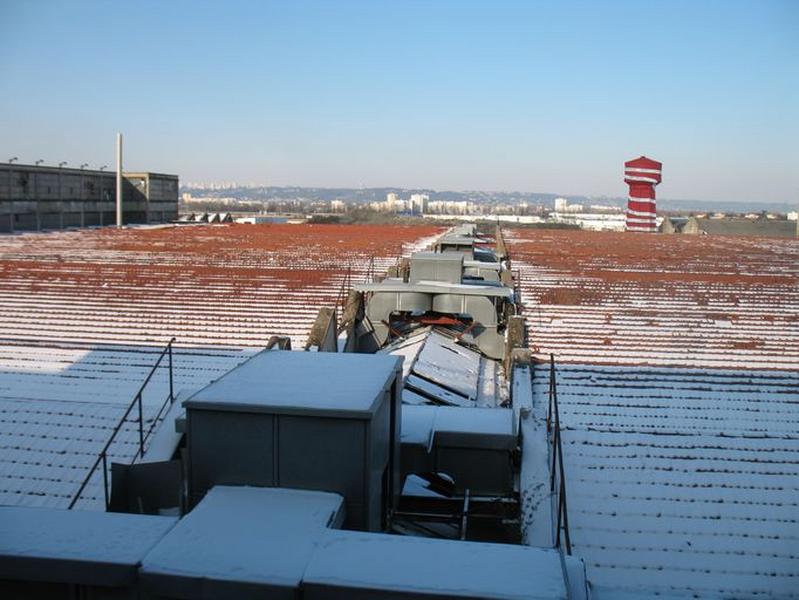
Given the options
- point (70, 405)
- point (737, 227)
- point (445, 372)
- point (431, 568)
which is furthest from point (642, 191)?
point (431, 568)

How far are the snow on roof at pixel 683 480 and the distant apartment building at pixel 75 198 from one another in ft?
111

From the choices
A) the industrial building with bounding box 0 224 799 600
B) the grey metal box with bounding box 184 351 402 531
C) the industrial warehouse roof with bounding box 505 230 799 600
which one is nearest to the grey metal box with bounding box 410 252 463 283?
the industrial building with bounding box 0 224 799 600

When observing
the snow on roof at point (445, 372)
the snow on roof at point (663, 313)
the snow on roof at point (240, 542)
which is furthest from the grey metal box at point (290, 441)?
the snow on roof at point (663, 313)

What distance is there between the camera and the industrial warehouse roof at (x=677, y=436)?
6.15 m

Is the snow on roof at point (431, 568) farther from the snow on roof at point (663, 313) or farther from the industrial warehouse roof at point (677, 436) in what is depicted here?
the snow on roof at point (663, 313)

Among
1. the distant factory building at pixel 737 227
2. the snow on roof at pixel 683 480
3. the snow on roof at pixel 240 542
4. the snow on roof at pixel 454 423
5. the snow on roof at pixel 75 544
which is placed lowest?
the snow on roof at pixel 683 480

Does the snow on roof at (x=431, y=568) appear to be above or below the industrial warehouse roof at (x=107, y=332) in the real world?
above

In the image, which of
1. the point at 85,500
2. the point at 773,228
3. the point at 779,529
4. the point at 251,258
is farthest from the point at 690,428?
the point at 773,228

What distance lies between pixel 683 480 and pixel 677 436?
90 cm

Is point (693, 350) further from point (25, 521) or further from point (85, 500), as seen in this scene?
point (25, 521)

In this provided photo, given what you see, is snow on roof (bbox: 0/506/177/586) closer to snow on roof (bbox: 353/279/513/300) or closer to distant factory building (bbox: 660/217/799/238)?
snow on roof (bbox: 353/279/513/300)

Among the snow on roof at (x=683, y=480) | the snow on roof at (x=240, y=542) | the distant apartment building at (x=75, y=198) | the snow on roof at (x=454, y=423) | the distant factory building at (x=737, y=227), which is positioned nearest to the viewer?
the snow on roof at (x=240, y=542)

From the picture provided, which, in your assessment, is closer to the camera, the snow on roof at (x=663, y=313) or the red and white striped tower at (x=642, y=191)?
the snow on roof at (x=663, y=313)

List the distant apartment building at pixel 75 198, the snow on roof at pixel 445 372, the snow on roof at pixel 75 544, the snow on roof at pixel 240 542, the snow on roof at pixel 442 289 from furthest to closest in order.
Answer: the distant apartment building at pixel 75 198 → the snow on roof at pixel 442 289 → the snow on roof at pixel 445 372 → the snow on roof at pixel 75 544 → the snow on roof at pixel 240 542
